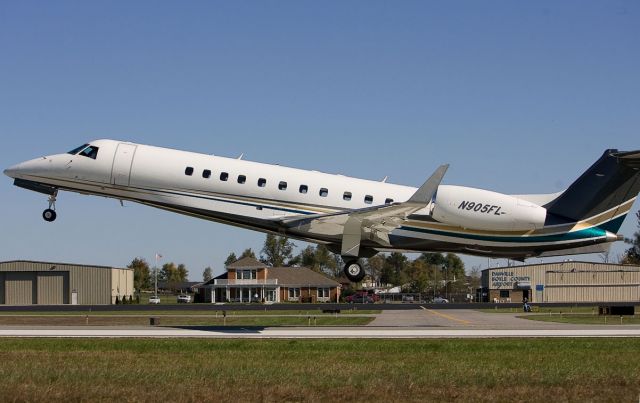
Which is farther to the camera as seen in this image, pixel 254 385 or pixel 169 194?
pixel 169 194

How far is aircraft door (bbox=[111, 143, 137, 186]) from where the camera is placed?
1200 inches

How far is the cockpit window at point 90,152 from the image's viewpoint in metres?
31.1

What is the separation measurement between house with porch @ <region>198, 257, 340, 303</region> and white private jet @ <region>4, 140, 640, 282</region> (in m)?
64.8

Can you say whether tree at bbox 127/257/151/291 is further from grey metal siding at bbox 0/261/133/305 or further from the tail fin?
the tail fin

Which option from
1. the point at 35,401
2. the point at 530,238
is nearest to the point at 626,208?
the point at 530,238

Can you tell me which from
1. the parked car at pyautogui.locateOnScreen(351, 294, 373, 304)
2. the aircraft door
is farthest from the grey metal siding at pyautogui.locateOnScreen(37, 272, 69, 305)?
the aircraft door

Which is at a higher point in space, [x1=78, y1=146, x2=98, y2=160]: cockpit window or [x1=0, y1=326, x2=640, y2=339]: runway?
[x1=78, y1=146, x2=98, y2=160]: cockpit window

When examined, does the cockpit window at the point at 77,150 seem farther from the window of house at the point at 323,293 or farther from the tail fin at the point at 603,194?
the window of house at the point at 323,293

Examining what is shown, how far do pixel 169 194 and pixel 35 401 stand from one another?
16647 mm

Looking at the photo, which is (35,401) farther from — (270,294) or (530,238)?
(270,294)

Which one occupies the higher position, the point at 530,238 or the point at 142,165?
the point at 142,165

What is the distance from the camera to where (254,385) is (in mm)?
15641

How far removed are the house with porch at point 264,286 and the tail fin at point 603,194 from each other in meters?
65.8

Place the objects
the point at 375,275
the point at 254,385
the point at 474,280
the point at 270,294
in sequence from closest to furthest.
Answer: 1. the point at 254,385
2. the point at 270,294
3. the point at 375,275
4. the point at 474,280
